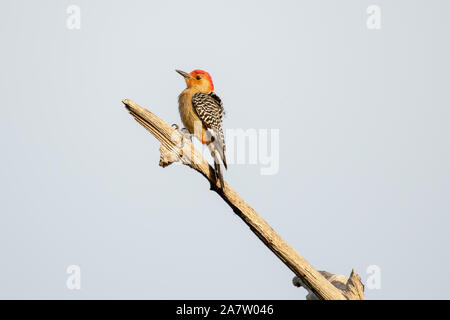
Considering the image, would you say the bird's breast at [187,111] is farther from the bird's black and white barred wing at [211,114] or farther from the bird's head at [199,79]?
the bird's head at [199,79]

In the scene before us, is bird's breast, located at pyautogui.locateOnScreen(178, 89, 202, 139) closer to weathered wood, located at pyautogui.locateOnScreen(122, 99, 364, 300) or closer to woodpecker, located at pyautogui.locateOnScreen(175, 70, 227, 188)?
woodpecker, located at pyautogui.locateOnScreen(175, 70, 227, 188)

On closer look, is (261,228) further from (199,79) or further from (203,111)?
(199,79)

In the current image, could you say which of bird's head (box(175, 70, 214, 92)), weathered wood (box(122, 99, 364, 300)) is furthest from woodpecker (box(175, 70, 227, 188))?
weathered wood (box(122, 99, 364, 300))

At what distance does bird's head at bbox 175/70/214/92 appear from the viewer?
11133 millimetres

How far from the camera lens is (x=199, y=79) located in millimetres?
11164

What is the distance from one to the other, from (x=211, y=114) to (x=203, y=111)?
0.16 meters

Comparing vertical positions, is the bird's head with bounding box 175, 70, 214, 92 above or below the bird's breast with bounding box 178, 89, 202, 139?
above

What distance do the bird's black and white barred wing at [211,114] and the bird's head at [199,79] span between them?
0.27 m

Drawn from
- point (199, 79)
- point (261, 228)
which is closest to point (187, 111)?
point (199, 79)

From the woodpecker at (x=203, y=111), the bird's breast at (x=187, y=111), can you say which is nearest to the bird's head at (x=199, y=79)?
the woodpecker at (x=203, y=111)

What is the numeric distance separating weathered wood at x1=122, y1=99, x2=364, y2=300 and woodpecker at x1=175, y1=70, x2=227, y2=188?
92 centimetres
